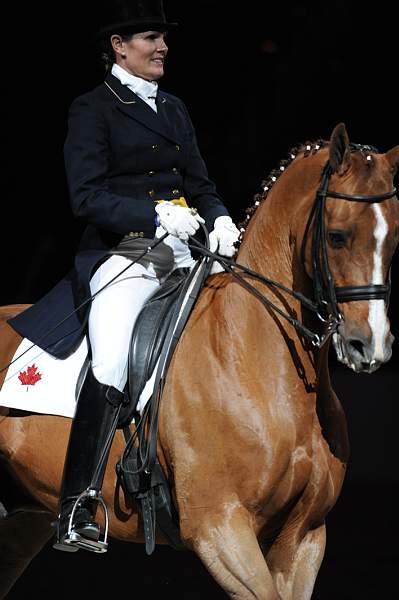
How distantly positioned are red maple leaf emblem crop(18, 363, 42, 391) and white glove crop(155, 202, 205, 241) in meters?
0.74

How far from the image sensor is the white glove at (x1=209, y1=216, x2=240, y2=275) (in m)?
3.80

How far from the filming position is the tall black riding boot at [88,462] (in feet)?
11.9

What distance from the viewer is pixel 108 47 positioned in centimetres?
403

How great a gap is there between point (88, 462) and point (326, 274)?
1075mm

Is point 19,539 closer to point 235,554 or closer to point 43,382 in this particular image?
point 43,382

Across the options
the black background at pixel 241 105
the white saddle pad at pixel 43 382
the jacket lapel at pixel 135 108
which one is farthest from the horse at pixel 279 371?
the black background at pixel 241 105

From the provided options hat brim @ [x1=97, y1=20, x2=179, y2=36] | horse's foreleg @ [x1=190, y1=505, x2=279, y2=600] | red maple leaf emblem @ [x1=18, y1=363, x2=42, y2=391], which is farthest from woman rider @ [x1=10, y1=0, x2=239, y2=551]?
horse's foreleg @ [x1=190, y1=505, x2=279, y2=600]

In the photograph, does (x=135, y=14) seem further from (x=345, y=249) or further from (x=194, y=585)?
(x=194, y=585)

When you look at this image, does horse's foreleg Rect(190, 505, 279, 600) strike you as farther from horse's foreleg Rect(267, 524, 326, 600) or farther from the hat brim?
the hat brim

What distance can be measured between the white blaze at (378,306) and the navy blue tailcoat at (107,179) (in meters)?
0.91

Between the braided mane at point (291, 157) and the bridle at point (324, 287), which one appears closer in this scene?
the bridle at point (324, 287)

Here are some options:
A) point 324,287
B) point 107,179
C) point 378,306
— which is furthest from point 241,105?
point 378,306

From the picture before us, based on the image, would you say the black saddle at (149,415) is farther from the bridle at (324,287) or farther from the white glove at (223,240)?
the bridle at (324,287)

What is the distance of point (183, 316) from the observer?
3625 mm
